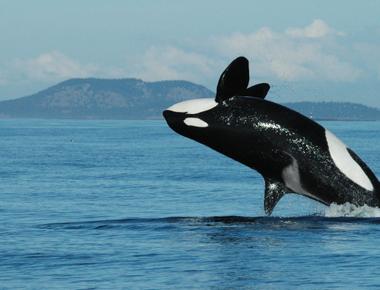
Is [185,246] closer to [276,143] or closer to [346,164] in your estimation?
[276,143]

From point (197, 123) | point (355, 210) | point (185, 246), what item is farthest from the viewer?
point (197, 123)

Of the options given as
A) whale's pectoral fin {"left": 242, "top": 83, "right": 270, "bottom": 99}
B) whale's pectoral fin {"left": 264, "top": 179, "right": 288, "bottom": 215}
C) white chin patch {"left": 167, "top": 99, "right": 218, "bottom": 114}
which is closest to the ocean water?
whale's pectoral fin {"left": 264, "top": 179, "right": 288, "bottom": 215}

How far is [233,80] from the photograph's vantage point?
22688 mm

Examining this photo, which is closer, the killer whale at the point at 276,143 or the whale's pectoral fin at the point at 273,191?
the killer whale at the point at 276,143

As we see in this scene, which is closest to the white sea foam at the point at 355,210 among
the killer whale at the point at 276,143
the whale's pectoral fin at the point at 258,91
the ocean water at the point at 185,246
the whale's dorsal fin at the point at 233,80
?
the ocean water at the point at 185,246

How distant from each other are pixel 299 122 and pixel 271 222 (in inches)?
95.3

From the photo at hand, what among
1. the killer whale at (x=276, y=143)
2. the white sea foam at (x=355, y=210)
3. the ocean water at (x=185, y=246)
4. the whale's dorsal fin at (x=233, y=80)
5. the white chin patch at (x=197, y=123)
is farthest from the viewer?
the white chin patch at (x=197, y=123)

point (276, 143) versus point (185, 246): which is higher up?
point (276, 143)

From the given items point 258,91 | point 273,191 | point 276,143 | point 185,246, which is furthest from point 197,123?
point 185,246

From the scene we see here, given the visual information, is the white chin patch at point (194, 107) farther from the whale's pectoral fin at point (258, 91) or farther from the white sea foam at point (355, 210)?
the white sea foam at point (355, 210)

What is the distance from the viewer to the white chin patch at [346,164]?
73.9 ft

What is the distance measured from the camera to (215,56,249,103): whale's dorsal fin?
72.6 ft

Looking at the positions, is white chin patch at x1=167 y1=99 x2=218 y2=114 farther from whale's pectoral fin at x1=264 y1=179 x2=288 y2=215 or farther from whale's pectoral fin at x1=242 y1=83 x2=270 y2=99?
whale's pectoral fin at x1=264 y1=179 x2=288 y2=215

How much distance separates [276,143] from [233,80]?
166cm
